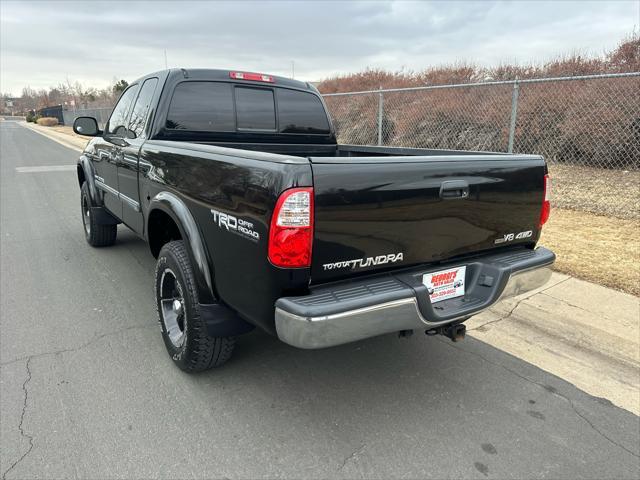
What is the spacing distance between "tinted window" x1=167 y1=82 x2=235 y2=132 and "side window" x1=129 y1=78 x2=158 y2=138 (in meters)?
0.31

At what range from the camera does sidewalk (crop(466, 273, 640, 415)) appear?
3.03 meters

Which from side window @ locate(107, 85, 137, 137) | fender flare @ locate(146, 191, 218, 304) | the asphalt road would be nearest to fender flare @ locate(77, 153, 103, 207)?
side window @ locate(107, 85, 137, 137)

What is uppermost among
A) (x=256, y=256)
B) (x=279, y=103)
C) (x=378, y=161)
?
(x=279, y=103)

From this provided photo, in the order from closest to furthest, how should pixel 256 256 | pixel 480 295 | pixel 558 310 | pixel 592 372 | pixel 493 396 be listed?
1. pixel 256 256
2. pixel 480 295
3. pixel 493 396
4. pixel 592 372
5. pixel 558 310

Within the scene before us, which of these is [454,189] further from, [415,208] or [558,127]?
[558,127]

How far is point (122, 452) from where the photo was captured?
2305 mm

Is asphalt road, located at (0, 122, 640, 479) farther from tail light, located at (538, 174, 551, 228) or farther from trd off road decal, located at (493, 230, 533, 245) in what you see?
tail light, located at (538, 174, 551, 228)

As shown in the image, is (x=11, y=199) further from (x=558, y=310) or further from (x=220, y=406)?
(x=558, y=310)

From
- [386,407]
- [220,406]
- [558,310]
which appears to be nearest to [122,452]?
[220,406]

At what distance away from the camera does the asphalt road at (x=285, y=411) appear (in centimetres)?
226

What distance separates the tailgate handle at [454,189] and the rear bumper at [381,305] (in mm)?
396

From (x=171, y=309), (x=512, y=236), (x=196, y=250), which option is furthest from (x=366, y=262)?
(x=171, y=309)

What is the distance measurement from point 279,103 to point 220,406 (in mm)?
2660

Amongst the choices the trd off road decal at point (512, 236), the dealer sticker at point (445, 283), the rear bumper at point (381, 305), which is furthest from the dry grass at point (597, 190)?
the dealer sticker at point (445, 283)
